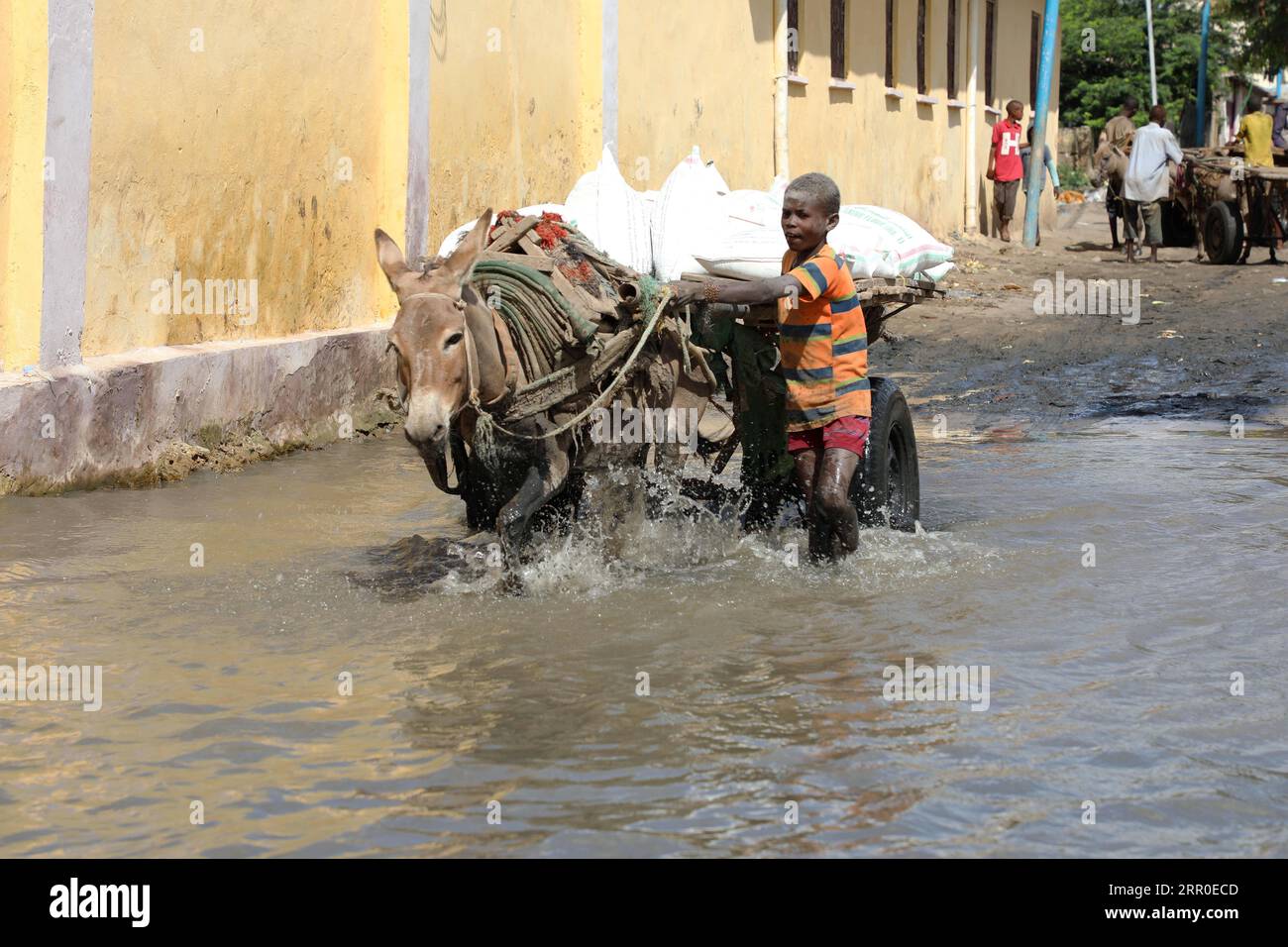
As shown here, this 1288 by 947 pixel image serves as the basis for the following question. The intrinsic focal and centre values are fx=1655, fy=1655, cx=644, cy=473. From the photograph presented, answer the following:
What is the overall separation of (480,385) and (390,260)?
0.49 metres

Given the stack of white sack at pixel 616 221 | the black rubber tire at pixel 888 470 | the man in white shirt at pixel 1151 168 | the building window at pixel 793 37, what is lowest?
the black rubber tire at pixel 888 470

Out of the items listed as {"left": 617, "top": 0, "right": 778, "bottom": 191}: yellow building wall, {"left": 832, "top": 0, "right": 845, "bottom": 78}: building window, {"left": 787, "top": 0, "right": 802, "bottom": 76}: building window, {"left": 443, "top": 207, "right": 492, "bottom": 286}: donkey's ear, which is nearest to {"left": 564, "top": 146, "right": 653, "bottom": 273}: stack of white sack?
{"left": 443, "top": 207, "right": 492, "bottom": 286}: donkey's ear

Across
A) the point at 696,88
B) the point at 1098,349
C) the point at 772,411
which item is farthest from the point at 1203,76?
the point at 772,411

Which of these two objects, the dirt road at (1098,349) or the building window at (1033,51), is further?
the building window at (1033,51)

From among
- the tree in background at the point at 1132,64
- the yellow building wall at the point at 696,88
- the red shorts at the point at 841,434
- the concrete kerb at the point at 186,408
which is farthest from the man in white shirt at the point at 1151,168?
the tree in background at the point at 1132,64

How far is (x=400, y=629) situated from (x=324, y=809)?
68.3 inches

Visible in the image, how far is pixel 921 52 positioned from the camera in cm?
2342

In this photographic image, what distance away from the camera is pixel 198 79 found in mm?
9172

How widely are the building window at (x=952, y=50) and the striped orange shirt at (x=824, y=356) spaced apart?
1958 centimetres

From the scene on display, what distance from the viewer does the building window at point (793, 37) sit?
60.2 feet

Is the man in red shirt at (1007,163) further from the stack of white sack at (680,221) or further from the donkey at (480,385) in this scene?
the donkey at (480,385)

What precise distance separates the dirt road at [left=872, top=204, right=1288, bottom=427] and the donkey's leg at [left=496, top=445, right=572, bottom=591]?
6.09 m
